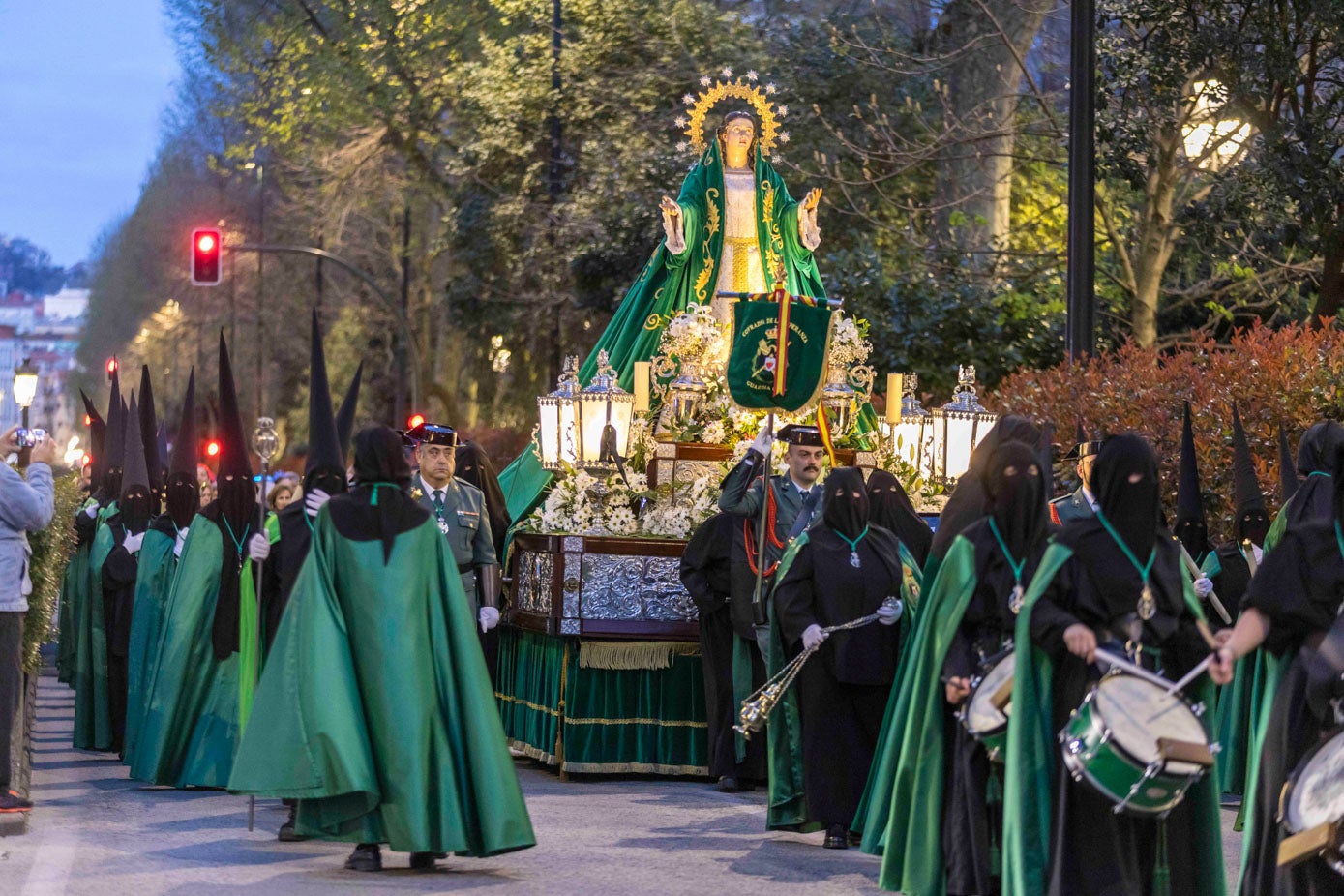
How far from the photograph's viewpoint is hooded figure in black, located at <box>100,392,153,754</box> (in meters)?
15.3

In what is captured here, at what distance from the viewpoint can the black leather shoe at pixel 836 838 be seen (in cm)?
1070

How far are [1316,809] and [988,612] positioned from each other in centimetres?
171

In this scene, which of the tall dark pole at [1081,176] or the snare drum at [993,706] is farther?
the tall dark pole at [1081,176]

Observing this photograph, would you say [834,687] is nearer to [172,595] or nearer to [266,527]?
[266,527]

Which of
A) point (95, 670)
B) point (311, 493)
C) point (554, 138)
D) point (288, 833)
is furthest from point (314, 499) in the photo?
point (554, 138)

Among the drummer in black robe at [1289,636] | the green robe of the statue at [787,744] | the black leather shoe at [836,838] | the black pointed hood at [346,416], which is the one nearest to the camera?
the drummer in black robe at [1289,636]

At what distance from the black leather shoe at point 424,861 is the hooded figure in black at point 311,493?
132 cm

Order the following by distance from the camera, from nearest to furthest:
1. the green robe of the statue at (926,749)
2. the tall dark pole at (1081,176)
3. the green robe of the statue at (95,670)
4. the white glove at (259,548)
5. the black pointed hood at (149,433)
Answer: the green robe of the statue at (926,749), the white glove at (259,548), the tall dark pole at (1081,176), the black pointed hood at (149,433), the green robe of the statue at (95,670)

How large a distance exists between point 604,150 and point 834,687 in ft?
69.1

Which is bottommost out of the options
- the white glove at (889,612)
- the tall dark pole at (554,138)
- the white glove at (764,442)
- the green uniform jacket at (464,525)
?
the white glove at (889,612)

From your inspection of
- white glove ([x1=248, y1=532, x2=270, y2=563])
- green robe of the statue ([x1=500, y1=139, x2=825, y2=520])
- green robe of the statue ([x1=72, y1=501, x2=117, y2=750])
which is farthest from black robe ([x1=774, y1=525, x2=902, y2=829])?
green robe of the statue ([x1=72, y1=501, x2=117, y2=750])

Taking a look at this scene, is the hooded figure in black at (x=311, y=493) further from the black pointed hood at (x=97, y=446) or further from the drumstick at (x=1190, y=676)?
the black pointed hood at (x=97, y=446)

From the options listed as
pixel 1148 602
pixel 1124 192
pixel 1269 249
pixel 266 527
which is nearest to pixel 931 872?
pixel 1148 602

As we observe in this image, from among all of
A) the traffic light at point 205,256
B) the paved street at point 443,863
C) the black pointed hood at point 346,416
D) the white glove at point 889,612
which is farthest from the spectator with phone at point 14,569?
the traffic light at point 205,256
